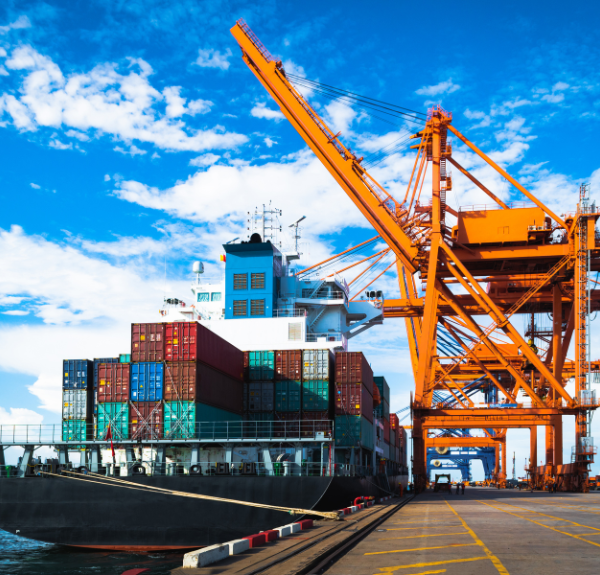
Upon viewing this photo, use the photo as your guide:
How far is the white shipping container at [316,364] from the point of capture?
104ft

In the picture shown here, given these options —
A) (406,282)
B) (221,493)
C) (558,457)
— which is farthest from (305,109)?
(558,457)

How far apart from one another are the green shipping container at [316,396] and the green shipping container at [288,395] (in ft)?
0.95

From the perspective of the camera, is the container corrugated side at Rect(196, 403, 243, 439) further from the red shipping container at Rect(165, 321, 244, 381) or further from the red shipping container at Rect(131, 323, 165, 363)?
the red shipping container at Rect(131, 323, 165, 363)

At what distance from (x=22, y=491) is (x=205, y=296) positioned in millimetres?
22835

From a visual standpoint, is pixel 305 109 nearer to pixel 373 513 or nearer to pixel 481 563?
pixel 373 513

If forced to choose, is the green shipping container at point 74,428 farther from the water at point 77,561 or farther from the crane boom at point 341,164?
the crane boom at point 341,164

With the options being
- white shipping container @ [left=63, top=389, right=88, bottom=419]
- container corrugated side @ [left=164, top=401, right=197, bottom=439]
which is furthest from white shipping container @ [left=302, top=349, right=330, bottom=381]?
white shipping container @ [left=63, top=389, right=88, bottom=419]

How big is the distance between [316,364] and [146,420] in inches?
376

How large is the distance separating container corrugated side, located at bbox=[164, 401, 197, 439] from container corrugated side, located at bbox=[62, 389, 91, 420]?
8910 millimetres

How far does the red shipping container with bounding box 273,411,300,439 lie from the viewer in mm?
30859

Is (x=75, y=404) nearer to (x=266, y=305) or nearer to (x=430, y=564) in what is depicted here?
(x=266, y=305)

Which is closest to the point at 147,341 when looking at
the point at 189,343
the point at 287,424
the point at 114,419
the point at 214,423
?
the point at 189,343

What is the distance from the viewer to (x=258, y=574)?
9805mm

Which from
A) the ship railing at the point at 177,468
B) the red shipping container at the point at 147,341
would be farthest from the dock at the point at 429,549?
the red shipping container at the point at 147,341
